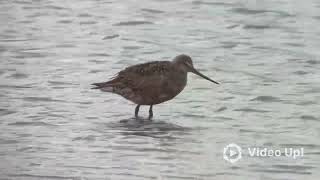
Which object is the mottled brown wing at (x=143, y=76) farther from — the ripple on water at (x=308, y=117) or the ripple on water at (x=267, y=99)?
the ripple on water at (x=308, y=117)

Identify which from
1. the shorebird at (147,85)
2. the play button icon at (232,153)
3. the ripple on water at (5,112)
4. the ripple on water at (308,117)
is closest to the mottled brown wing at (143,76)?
the shorebird at (147,85)

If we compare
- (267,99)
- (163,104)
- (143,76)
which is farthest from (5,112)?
(267,99)

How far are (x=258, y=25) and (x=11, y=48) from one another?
13.7ft

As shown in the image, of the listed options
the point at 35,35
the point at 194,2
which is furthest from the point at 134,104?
the point at 194,2

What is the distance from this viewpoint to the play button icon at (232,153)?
1103cm

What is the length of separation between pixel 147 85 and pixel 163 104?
800 mm

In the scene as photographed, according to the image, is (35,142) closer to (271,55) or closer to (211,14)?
(271,55)

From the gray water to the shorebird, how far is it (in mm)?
228

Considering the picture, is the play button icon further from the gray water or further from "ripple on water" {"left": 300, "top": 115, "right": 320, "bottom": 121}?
"ripple on water" {"left": 300, "top": 115, "right": 320, "bottom": 121}

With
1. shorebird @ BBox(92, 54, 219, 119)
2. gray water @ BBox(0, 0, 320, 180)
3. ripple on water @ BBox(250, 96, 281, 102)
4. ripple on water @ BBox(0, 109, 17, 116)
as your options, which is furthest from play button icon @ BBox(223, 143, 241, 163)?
ripple on water @ BBox(0, 109, 17, 116)

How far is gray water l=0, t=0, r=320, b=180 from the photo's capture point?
10922 mm

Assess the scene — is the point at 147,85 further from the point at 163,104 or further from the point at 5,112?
the point at 5,112

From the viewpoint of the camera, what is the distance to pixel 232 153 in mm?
11227

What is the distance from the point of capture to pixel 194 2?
21375 mm
